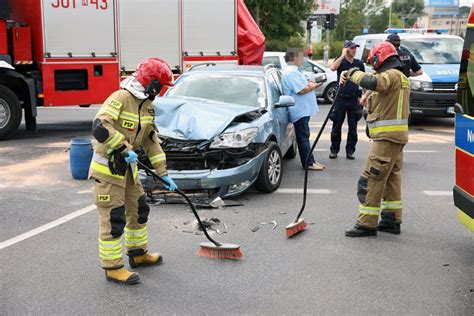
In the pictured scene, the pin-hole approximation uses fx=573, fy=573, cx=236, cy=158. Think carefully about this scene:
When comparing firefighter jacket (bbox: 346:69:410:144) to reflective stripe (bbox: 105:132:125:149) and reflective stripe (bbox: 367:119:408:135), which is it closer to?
reflective stripe (bbox: 367:119:408:135)

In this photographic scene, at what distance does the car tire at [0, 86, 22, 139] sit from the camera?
11.1 metres

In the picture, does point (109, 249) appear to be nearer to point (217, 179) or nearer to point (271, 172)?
point (217, 179)

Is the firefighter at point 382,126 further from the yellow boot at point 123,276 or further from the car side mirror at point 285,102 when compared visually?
the yellow boot at point 123,276

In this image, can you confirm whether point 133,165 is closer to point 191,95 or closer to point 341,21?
point 191,95

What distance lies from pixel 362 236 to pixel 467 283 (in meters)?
1.31

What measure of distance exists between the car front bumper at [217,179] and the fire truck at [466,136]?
2.55 metres

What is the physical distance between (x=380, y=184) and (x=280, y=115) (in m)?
2.62

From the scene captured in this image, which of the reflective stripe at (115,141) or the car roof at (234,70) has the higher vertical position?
the car roof at (234,70)

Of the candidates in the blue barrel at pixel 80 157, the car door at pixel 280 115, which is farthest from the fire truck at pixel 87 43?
the car door at pixel 280 115

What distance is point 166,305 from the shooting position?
4.08m

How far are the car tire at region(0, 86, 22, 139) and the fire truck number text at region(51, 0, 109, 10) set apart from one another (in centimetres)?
202

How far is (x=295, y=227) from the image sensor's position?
5660 millimetres

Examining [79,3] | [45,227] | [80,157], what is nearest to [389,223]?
[45,227]

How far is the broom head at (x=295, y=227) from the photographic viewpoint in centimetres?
559
